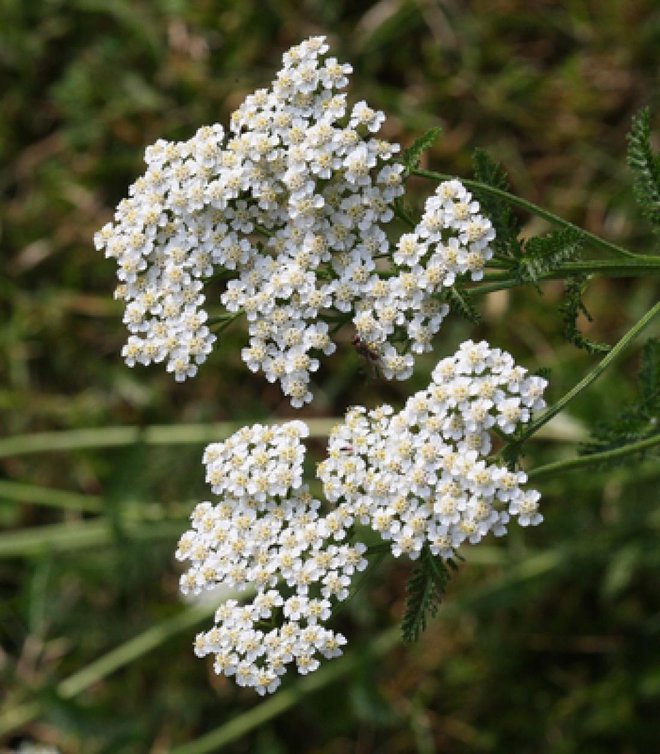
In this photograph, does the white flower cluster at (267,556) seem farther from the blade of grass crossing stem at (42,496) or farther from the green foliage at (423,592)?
the blade of grass crossing stem at (42,496)

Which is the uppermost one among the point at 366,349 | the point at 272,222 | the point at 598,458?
the point at 272,222

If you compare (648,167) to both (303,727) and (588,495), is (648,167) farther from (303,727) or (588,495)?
(303,727)

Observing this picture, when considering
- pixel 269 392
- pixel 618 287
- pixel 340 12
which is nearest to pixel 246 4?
pixel 340 12

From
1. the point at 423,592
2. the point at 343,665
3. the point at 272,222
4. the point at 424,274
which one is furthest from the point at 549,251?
the point at 343,665

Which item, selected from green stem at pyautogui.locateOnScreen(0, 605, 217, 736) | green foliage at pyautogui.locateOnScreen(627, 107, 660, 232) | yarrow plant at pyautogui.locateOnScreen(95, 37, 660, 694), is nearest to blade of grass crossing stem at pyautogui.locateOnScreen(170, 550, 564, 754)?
green stem at pyautogui.locateOnScreen(0, 605, 217, 736)

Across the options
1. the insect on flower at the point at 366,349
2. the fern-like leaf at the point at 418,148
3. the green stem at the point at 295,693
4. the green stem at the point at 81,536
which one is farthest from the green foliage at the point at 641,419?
the green stem at the point at 81,536

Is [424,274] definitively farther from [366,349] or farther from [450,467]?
[450,467]
